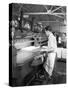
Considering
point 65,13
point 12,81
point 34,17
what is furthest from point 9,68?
point 65,13

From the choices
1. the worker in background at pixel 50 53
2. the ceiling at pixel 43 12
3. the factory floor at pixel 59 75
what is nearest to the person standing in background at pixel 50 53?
the worker in background at pixel 50 53

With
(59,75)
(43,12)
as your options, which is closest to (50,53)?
(59,75)

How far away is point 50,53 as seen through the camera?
259 inches

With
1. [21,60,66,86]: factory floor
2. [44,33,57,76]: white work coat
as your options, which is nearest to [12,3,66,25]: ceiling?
[44,33,57,76]: white work coat

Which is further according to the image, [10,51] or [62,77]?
[62,77]

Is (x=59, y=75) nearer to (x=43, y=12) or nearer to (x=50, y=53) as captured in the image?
(x=50, y=53)

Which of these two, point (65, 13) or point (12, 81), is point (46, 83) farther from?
point (65, 13)

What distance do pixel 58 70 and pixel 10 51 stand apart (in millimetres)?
1098

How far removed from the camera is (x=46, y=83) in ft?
21.4

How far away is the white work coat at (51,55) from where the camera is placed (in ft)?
21.5

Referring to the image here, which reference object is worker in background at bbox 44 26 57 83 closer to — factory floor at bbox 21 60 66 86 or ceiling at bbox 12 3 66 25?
factory floor at bbox 21 60 66 86

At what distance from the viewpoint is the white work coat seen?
257 inches

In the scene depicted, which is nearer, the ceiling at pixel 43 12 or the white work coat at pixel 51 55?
the ceiling at pixel 43 12

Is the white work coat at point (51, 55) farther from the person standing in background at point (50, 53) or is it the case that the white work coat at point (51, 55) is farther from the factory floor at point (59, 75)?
the factory floor at point (59, 75)
